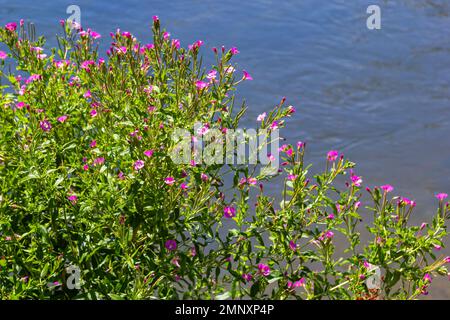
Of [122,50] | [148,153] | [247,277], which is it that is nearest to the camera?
[148,153]

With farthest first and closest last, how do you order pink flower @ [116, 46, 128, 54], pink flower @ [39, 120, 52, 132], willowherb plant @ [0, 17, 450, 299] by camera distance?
pink flower @ [116, 46, 128, 54], pink flower @ [39, 120, 52, 132], willowherb plant @ [0, 17, 450, 299]

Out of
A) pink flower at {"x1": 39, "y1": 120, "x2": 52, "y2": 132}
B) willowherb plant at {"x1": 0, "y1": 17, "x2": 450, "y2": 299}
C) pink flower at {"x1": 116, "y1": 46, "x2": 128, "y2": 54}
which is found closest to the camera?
willowherb plant at {"x1": 0, "y1": 17, "x2": 450, "y2": 299}

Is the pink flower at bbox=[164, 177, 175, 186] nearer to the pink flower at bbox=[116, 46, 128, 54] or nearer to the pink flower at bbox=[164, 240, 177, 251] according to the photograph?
the pink flower at bbox=[164, 240, 177, 251]

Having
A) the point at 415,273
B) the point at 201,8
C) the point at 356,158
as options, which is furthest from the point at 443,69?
the point at 415,273

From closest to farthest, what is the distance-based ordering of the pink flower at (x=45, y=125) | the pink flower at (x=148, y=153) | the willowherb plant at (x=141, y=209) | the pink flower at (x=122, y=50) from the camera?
the pink flower at (x=148, y=153) < the willowherb plant at (x=141, y=209) < the pink flower at (x=45, y=125) < the pink flower at (x=122, y=50)

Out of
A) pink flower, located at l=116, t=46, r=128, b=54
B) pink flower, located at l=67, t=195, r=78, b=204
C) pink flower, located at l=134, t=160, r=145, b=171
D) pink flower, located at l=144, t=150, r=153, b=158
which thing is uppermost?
pink flower, located at l=116, t=46, r=128, b=54

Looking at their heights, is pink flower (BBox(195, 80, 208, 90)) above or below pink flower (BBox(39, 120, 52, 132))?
above

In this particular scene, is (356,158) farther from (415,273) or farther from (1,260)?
(1,260)

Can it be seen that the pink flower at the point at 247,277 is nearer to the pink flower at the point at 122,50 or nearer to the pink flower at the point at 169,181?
the pink flower at the point at 169,181

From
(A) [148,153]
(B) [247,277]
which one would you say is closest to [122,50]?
(A) [148,153]

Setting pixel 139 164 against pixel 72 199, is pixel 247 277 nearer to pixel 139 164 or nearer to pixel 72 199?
pixel 139 164

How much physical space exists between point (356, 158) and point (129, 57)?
410 centimetres

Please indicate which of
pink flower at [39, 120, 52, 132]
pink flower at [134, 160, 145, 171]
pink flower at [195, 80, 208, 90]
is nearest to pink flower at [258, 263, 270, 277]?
pink flower at [134, 160, 145, 171]

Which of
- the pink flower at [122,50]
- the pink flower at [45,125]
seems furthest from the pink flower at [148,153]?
the pink flower at [122,50]
